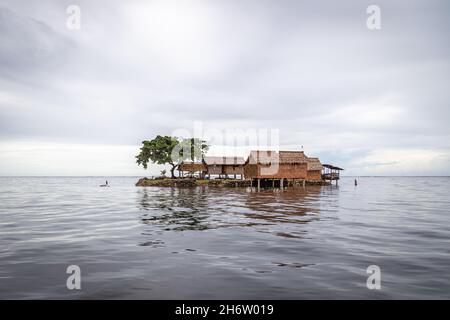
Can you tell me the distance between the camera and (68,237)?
13641 millimetres

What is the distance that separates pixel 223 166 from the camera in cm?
7475

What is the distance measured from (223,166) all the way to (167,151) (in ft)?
46.3

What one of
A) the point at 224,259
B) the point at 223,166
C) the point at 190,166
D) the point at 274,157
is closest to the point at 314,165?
the point at 274,157

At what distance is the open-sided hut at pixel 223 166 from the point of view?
7369cm

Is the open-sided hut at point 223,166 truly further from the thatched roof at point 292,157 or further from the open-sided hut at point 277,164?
the thatched roof at point 292,157

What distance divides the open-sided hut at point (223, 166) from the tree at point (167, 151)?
3005 mm

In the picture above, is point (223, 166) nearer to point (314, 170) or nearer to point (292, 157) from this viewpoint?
point (292, 157)

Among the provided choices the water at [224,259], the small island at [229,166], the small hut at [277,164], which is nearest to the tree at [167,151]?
the small island at [229,166]

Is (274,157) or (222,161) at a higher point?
(274,157)

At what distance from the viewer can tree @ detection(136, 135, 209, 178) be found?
230ft

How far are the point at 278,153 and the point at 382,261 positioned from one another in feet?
164

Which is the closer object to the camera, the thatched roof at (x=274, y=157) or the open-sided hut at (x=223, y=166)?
the thatched roof at (x=274, y=157)
